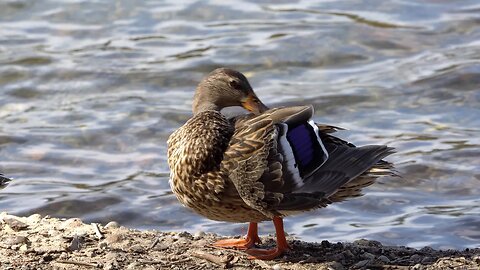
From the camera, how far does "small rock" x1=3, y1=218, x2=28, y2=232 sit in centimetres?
693

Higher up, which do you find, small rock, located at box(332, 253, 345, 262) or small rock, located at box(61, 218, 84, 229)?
small rock, located at box(332, 253, 345, 262)

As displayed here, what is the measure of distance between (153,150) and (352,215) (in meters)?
2.46

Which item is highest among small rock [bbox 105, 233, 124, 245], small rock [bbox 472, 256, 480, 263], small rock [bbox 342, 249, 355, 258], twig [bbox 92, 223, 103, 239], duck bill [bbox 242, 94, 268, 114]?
duck bill [bbox 242, 94, 268, 114]

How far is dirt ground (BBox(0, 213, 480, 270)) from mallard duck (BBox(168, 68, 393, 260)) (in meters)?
0.21

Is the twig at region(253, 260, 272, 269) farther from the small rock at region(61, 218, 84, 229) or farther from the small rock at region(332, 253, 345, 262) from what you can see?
the small rock at region(61, 218, 84, 229)

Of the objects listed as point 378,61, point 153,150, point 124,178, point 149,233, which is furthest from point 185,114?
point 149,233

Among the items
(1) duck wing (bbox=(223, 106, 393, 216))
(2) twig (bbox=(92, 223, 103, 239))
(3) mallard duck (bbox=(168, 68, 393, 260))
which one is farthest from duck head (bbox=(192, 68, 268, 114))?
(2) twig (bbox=(92, 223, 103, 239))

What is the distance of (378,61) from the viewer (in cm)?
1246

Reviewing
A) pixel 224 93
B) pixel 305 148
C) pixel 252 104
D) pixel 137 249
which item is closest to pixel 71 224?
pixel 137 249

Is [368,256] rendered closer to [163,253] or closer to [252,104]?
[163,253]

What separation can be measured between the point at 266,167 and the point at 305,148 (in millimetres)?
293

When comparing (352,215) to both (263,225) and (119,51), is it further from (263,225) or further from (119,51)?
(119,51)

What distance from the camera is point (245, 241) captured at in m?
6.60

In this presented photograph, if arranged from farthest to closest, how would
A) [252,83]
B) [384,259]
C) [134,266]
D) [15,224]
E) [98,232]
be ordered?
1. [252,83]
2. [15,224]
3. [98,232]
4. [384,259]
5. [134,266]
